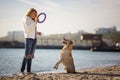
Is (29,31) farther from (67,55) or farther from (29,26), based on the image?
(67,55)

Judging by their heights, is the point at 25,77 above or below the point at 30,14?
below

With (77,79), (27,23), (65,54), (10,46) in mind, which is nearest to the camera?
(77,79)

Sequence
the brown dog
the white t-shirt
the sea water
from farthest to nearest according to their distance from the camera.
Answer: the sea water, the brown dog, the white t-shirt

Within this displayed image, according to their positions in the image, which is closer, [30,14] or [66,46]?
[30,14]

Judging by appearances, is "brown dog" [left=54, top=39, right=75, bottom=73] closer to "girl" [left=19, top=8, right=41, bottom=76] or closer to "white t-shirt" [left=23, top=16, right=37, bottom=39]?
"girl" [left=19, top=8, right=41, bottom=76]

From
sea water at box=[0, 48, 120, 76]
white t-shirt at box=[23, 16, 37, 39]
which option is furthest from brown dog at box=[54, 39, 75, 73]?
sea water at box=[0, 48, 120, 76]

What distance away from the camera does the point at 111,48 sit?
104500 millimetres

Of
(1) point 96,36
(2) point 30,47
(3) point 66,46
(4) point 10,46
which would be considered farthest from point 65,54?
(4) point 10,46

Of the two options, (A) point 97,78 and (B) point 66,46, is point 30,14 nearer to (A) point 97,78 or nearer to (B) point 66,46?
(B) point 66,46

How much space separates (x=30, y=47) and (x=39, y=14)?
45.6 inches

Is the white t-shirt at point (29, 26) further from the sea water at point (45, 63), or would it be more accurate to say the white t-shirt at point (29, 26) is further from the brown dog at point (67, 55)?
the sea water at point (45, 63)

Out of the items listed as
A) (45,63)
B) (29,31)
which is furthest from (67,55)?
(45,63)

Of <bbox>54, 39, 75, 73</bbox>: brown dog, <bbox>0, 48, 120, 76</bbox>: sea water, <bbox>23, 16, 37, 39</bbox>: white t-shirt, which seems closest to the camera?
<bbox>23, 16, 37, 39</bbox>: white t-shirt

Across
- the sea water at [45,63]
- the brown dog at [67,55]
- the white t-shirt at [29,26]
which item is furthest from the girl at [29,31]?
the sea water at [45,63]
